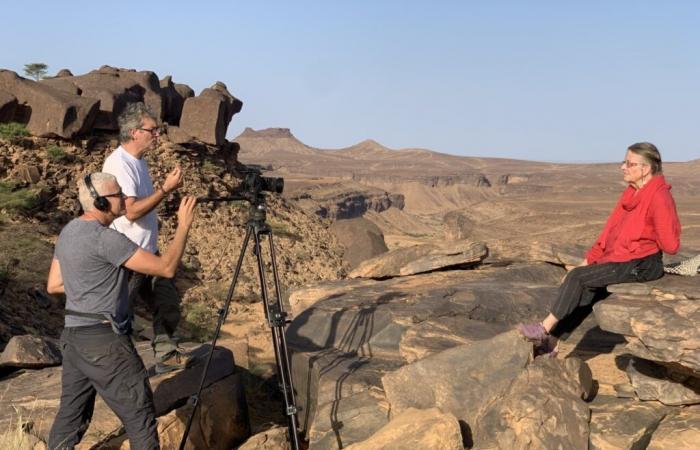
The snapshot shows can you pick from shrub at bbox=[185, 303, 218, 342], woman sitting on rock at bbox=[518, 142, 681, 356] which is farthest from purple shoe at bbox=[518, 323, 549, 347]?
shrub at bbox=[185, 303, 218, 342]

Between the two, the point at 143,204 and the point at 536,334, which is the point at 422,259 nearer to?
the point at 536,334

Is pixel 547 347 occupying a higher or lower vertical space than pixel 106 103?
lower

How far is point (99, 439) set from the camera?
448 cm

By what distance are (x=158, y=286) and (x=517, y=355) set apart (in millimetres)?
2768

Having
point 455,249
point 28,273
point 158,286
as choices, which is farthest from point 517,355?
point 28,273

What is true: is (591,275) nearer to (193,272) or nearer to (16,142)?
(193,272)

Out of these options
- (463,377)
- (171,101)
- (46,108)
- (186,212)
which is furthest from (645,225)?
(171,101)

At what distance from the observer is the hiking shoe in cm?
515

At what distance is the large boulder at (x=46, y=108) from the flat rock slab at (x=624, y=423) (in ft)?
40.3

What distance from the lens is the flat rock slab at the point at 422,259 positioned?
323 inches

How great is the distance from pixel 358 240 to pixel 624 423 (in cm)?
1219

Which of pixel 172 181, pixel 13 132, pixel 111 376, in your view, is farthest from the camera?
pixel 13 132

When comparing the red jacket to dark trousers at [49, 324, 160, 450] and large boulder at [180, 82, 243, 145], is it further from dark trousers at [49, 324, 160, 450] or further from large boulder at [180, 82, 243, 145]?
large boulder at [180, 82, 243, 145]

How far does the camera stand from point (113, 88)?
50.3 feet
